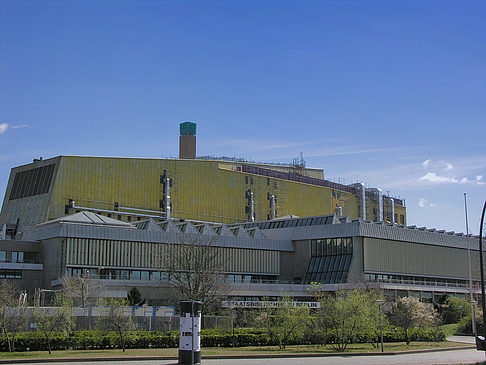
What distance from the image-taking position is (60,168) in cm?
10000

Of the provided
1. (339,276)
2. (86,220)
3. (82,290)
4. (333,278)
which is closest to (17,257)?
(86,220)

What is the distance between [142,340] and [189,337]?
36.0ft

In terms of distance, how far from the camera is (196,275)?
68125 millimetres

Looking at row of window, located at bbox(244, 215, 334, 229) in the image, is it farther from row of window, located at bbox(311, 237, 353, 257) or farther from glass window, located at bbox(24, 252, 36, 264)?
glass window, located at bbox(24, 252, 36, 264)

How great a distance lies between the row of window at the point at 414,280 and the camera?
92.1 metres

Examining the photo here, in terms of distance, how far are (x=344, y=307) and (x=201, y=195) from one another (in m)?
71.2

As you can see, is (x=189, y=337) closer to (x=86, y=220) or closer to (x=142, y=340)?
(x=142, y=340)

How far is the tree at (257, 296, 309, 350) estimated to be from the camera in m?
47.1

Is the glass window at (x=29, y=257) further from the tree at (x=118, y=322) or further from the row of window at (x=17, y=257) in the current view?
the tree at (x=118, y=322)

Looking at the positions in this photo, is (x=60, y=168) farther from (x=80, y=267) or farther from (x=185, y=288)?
(x=185, y=288)

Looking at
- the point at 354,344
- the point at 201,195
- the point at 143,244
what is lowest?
the point at 354,344

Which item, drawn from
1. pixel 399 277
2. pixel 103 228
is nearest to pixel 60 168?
pixel 103 228

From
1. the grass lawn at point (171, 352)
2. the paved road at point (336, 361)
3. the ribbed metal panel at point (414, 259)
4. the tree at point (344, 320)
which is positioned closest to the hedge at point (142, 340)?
the tree at point (344, 320)

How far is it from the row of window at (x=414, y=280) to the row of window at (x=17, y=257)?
4671 cm
